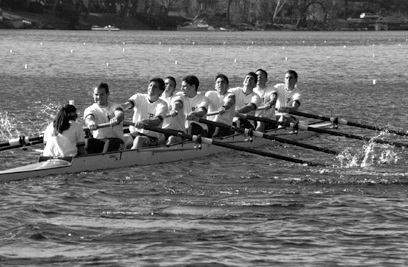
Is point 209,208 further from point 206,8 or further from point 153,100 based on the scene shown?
point 206,8

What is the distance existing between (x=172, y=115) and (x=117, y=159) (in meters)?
1.61

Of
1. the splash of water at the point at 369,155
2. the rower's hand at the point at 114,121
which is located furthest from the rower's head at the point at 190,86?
the splash of water at the point at 369,155

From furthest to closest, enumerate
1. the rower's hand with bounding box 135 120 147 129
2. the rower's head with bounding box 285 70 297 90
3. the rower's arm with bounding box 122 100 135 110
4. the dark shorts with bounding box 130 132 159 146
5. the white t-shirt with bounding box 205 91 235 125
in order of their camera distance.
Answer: the rower's head with bounding box 285 70 297 90
the white t-shirt with bounding box 205 91 235 125
the dark shorts with bounding box 130 132 159 146
the rower's arm with bounding box 122 100 135 110
the rower's hand with bounding box 135 120 147 129

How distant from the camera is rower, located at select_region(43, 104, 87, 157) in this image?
48.6 ft

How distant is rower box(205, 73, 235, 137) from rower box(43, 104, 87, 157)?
435 cm

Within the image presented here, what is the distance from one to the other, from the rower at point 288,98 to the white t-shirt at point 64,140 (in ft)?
22.4

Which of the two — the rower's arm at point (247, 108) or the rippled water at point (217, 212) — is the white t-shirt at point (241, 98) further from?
the rippled water at point (217, 212)

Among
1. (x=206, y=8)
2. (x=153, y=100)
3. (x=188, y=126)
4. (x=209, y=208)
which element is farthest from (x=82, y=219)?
(x=206, y=8)

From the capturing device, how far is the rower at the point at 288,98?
21.2 meters

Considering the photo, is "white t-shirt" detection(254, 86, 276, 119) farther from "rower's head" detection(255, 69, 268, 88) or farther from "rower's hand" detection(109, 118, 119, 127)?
"rower's hand" detection(109, 118, 119, 127)

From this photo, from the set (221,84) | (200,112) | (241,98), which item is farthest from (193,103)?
(241,98)

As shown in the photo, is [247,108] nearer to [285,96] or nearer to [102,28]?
[285,96]

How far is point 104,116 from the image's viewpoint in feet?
52.9

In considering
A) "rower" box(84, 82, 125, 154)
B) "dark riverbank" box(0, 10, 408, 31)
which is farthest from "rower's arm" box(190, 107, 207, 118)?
"dark riverbank" box(0, 10, 408, 31)
